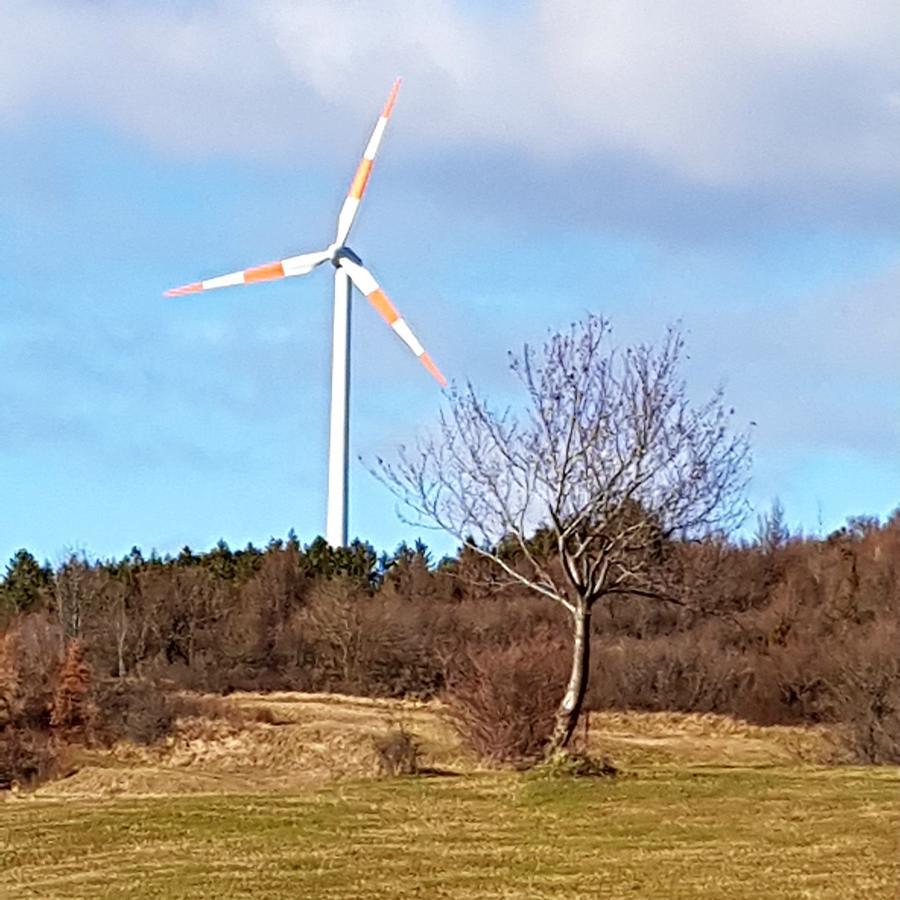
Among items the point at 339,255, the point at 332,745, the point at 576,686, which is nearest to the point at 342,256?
the point at 339,255

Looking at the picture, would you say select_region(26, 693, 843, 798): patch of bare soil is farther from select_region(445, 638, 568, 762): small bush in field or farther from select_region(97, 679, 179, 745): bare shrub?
select_region(445, 638, 568, 762): small bush in field

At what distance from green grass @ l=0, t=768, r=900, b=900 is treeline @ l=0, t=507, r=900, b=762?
12.6 meters

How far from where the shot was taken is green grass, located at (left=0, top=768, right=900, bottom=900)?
1403cm

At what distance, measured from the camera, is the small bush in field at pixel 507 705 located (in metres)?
26.4

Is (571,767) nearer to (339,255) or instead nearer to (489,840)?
(489,840)

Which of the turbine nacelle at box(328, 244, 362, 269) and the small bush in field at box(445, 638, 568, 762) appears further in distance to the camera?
the turbine nacelle at box(328, 244, 362, 269)

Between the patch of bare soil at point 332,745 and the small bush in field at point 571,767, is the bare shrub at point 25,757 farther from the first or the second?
the small bush in field at point 571,767

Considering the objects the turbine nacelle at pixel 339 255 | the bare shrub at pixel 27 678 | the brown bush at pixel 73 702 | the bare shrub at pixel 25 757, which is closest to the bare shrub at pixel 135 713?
the brown bush at pixel 73 702

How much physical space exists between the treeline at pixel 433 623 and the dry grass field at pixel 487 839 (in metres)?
12.4

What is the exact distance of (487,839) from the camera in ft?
54.9

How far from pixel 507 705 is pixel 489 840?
10.2 metres

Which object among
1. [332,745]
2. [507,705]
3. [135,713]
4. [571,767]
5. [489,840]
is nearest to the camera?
[489,840]

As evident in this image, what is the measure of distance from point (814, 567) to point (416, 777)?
102 ft

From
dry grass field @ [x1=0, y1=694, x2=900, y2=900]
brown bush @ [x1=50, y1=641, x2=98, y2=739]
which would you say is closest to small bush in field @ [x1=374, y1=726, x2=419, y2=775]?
dry grass field @ [x1=0, y1=694, x2=900, y2=900]
